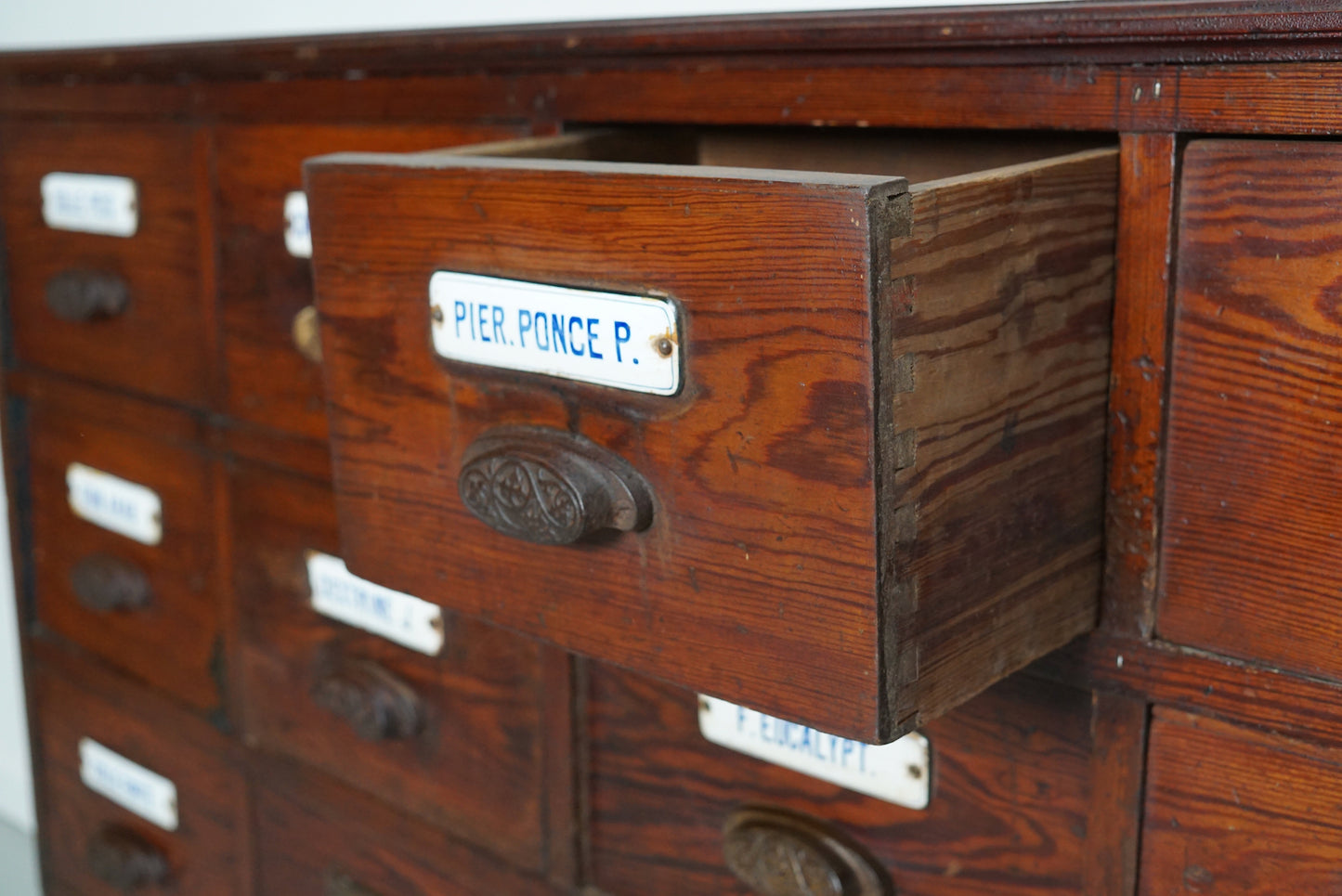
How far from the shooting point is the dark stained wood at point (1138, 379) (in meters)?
0.67

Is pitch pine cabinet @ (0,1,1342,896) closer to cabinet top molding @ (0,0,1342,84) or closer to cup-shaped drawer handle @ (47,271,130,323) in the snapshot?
cabinet top molding @ (0,0,1342,84)

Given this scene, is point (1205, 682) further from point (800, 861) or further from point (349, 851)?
point (349, 851)

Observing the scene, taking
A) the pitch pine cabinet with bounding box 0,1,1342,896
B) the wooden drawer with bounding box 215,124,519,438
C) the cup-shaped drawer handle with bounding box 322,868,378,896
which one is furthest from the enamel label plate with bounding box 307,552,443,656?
the cup-shaped drawer handle with bounding box 322,868,378,896

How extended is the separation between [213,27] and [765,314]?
112 cm

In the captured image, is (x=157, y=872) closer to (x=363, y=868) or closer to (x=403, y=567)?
(x=363, y=868)

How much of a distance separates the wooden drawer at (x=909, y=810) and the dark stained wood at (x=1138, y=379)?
64 mm

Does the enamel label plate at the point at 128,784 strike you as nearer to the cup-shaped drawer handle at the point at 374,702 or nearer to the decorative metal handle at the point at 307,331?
the cup-shaped drawer handle at the point at 374,702

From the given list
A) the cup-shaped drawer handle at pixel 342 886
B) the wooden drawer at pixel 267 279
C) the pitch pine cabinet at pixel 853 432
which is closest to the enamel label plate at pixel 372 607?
the pitch pine cabinet at pixel 853 432

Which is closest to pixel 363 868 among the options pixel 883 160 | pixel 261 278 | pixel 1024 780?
pixel 261 278

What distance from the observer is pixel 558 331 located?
0.64 m

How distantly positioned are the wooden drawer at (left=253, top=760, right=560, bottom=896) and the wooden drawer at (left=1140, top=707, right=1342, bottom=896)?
47 centimetres

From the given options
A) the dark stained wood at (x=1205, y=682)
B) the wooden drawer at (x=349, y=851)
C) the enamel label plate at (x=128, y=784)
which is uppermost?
the dark stained wood at (x=1205, y=682)

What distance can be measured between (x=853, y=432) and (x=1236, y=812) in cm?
32

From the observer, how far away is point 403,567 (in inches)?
30.1
